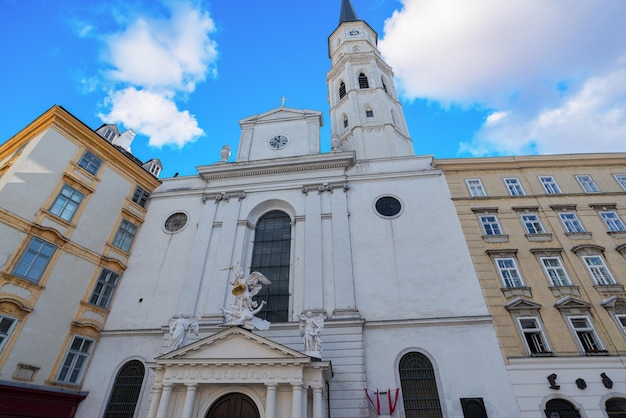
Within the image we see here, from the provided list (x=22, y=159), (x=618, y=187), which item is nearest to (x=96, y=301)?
(x=22, y=159)

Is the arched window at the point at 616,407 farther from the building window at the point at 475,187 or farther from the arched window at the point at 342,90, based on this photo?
the arched window at the point at 342,90

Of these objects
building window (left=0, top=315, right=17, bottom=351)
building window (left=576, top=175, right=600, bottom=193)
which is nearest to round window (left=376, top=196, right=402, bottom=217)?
building window (left=576, top=175, right=600, bottom=193)

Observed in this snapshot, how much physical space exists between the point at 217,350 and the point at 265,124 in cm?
1637

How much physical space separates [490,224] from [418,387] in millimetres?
9074

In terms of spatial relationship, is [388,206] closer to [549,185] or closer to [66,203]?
[549,185]

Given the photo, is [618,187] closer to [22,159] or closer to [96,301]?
[96,301]

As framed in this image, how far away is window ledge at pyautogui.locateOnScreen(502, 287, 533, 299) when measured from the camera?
15156 millimetres

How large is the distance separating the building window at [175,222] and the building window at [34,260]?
19.4 ft

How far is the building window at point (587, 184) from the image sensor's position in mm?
18881

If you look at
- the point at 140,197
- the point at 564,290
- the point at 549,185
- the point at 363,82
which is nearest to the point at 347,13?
the point at 363,82

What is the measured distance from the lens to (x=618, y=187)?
18766 mm

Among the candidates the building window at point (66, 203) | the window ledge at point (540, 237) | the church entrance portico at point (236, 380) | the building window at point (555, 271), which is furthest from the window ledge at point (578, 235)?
the building window at point (66, 203)

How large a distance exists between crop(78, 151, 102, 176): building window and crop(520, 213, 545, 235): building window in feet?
75.7

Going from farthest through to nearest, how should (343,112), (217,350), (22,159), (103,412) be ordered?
(343,112)
(22,159)
(103,412)
(217,350)
